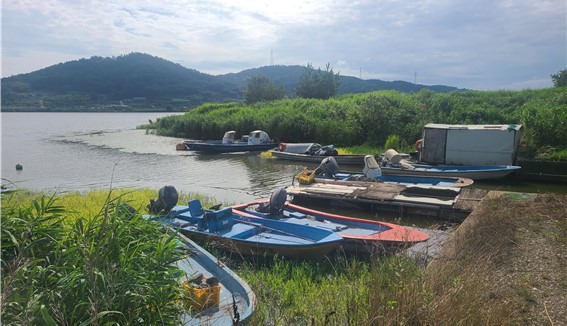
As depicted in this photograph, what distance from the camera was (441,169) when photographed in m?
18.6

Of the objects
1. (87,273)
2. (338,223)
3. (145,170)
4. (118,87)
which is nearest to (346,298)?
(87,273)

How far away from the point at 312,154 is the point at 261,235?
1674 centimetres

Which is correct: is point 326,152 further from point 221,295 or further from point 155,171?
point 221,295

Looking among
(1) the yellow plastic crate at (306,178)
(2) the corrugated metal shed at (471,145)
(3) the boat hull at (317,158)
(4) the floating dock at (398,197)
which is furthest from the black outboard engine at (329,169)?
(3) the boat hull at (317,158)

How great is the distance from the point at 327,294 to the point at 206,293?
1.61 meters

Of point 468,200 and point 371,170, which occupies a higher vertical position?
point 371,170

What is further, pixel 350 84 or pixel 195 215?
pixel 350 84

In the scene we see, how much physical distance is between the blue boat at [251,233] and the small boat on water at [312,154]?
14.6m

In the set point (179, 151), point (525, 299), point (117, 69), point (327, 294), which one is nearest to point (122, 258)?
point (327, 294)

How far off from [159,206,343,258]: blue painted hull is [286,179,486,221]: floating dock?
4620 mm

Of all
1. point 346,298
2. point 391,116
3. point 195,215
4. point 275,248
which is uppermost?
point 391,116

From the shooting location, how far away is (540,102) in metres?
29.7

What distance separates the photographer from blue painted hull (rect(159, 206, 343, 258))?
8.20 meters

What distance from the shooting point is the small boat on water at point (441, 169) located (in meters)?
17.2
